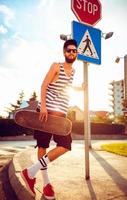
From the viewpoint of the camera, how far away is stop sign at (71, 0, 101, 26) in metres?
5.88

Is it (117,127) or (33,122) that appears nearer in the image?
(33,122)

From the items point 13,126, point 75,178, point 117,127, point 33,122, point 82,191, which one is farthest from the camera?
point 117,127

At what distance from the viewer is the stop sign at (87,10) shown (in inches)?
231

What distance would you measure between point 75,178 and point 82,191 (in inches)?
40.7

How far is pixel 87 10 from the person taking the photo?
19.8 ft

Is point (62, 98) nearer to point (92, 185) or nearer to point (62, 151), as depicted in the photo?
point (62, 151)

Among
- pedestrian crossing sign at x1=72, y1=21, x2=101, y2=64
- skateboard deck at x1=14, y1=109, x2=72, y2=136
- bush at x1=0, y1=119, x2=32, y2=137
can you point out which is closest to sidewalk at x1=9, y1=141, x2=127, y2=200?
skateboard deck at x1=14, y1=109, x2=72, y2=136

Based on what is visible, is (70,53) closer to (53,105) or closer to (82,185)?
(53,105)

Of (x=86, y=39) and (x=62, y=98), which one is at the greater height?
(x=86, y=39)

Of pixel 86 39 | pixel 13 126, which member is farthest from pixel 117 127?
pixel 86 39

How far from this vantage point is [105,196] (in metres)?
4.16

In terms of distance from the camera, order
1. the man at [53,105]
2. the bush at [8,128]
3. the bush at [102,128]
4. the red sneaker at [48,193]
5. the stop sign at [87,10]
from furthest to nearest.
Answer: the bush at [102,128] < the bush at [8,128] < the stop sign at [87,10] < the man at [53,105] < the red sneaker at [48,193]

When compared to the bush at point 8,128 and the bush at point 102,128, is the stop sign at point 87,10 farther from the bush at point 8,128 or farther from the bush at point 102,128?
the bush at point 102,128

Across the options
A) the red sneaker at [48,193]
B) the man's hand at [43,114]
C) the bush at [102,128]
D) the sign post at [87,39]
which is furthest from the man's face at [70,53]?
the bush at [102,128]
